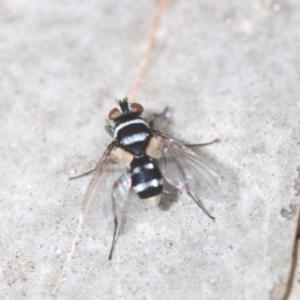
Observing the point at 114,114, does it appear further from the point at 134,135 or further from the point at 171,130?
the point at 171,130

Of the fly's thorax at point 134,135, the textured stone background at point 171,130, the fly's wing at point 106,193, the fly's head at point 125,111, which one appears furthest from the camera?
the fly's head at point 125,111

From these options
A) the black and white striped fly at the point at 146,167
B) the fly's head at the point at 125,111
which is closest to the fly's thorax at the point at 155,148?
the black and white striped fly at the point at 146,167

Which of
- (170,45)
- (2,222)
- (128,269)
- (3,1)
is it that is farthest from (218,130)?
(3,1)

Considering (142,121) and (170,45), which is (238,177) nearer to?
(142,121)

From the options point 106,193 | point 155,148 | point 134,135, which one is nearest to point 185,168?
point 155,148

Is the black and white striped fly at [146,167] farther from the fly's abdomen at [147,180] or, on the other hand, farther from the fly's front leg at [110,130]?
the fly's front leg at [110,130]

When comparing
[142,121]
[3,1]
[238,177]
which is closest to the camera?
[238,177]

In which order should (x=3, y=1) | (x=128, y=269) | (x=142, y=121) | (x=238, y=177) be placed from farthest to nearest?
(x=3, y=1) < (x=142, y=121) < (x=238, y=177) < (x=128, y=269)

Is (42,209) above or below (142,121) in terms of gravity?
below

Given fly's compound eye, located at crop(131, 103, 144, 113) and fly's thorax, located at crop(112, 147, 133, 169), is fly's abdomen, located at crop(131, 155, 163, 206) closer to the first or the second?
fly's thorax, located at crop(112, 147, 133, 169)
